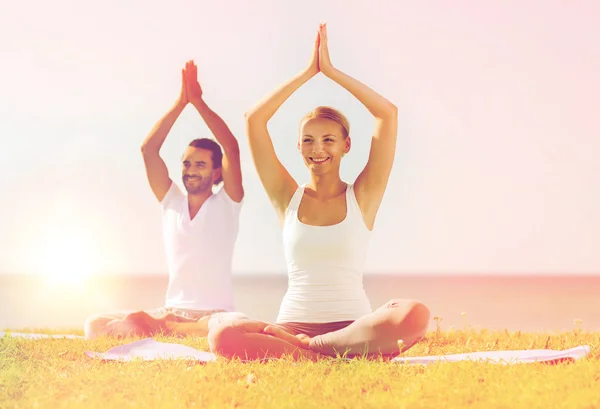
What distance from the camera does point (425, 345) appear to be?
6598 millimetres

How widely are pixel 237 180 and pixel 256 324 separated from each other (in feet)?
8.53

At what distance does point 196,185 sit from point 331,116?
2.63 metres

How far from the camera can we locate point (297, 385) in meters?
4.04

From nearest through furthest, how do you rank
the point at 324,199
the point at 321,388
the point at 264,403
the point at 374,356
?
the point at 264,403, the point at 321,388, the point at 374,356, the point at 324,199

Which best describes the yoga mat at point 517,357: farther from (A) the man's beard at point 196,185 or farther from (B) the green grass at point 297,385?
(A) the man's beard at point 196,185

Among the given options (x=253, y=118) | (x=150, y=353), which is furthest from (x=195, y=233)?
(x=253, y=118)

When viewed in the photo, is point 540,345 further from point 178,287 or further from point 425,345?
point 178,287

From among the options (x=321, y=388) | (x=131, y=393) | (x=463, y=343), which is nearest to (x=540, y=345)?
(x=463, y=343)

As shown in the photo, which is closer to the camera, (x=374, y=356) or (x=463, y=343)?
(x=374, y=356)

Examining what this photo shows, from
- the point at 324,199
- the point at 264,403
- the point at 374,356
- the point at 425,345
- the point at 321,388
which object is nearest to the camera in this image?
the point at 264,403

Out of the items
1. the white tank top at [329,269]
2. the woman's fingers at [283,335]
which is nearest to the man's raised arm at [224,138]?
the white tank top at [329,269]

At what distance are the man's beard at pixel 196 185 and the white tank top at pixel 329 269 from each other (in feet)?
8.27

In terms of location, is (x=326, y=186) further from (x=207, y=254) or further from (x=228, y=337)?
(x=207, y=254)

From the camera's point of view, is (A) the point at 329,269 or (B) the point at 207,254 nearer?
(A) the point at 329,269
